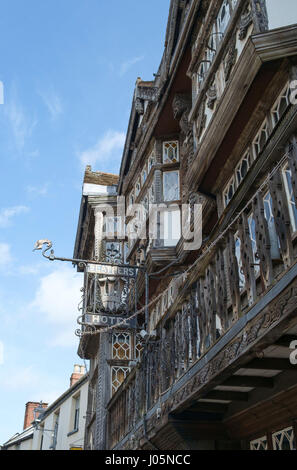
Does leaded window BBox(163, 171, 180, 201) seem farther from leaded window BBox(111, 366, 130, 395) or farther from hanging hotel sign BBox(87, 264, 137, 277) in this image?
leaded window BBox(111, 366, 130, 395)

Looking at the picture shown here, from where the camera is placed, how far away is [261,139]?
7762 mm

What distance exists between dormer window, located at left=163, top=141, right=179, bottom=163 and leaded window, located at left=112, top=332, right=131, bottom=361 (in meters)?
4.37

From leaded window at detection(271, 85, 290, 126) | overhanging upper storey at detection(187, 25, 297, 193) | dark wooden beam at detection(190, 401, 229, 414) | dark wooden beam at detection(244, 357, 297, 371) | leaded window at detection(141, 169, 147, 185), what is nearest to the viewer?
dark wooden beam at detection(244, 357, 297, 371)

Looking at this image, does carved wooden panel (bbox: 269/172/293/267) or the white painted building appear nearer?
carved wooden panel (bbox: 269/172/293/267)

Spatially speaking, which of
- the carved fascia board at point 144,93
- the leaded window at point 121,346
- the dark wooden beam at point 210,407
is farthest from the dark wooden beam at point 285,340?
the carved fascia board at point 144,93

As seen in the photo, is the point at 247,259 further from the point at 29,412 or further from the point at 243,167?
the point at 29,412

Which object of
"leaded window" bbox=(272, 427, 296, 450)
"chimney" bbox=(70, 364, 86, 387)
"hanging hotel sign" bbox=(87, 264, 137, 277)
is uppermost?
"chimney" bbox=(70, 364, 86, 387)

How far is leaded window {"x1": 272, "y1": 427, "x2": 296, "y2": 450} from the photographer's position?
6016mm

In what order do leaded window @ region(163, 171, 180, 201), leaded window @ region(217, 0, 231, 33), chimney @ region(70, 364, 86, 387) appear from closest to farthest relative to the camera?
leaded window @ region(217, 0, 231, 33) → leaded window @ region(163, 171, 180, 201) → chimney @ region(70, 364, 86, 387)

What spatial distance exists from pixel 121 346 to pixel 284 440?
7.61 meters

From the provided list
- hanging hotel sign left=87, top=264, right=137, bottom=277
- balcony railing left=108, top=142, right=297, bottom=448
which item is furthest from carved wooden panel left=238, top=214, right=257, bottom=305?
hanging hotel sign left=87, top=264, right=137, bottom=277

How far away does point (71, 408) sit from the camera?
25375mm

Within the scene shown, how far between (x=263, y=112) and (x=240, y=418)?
4.02m

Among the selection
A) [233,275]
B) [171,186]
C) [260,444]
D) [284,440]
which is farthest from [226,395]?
[171,186]
